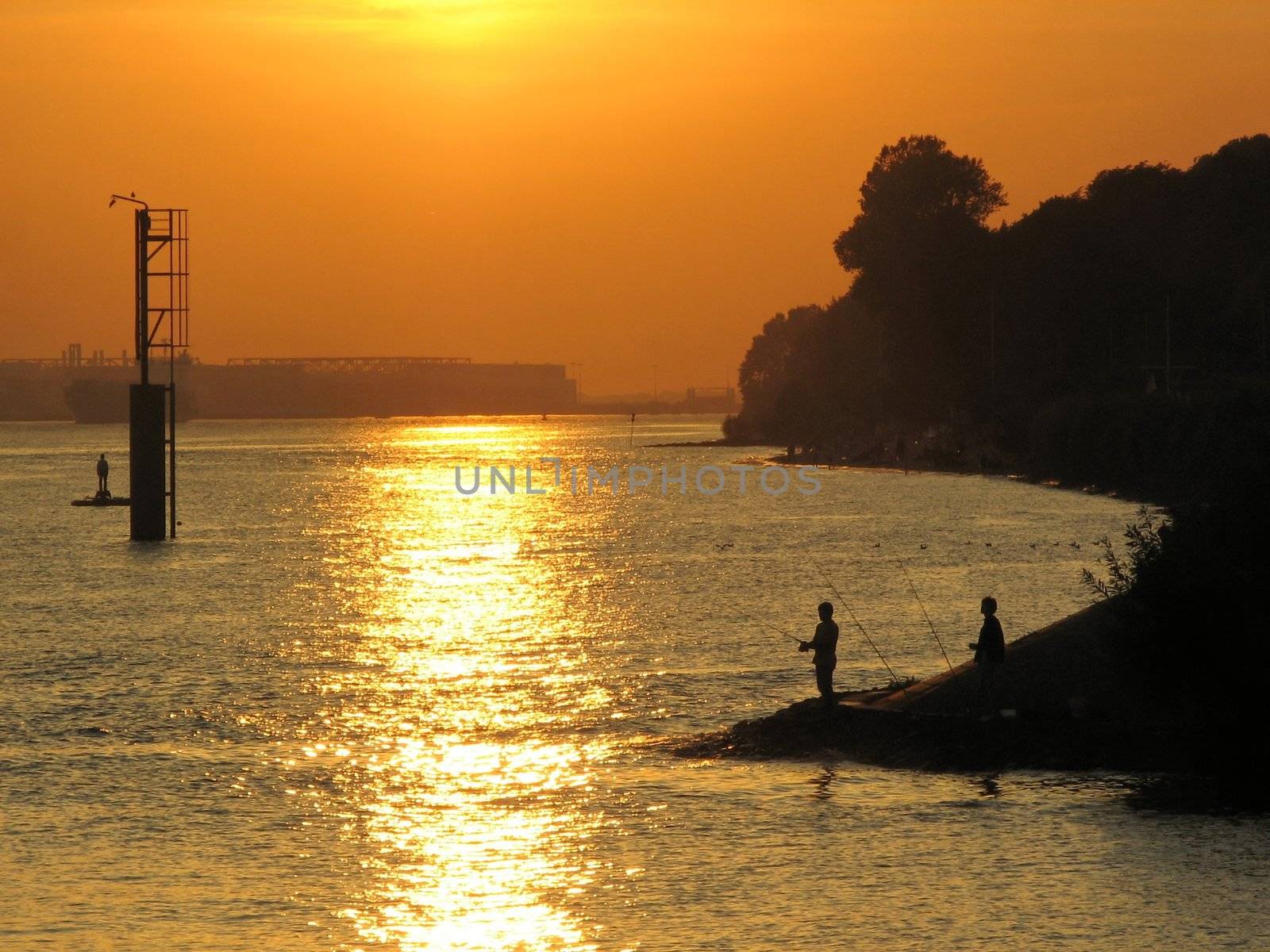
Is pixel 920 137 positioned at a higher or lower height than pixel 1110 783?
higher

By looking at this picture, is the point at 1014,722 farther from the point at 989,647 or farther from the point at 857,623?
the point at 857,623

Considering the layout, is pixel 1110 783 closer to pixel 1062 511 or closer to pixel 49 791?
pixel 49 791

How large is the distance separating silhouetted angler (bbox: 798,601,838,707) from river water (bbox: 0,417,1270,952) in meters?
1.69

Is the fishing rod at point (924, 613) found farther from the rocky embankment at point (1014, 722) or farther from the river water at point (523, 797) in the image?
the rocky embankment at point (1014, 722)

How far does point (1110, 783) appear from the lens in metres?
23.8

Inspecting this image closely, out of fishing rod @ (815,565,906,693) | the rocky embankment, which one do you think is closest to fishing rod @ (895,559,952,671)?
fishing rod @ (815,565,906,693)

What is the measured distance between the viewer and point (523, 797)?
25.0 metres

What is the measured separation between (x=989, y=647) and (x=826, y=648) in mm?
2394

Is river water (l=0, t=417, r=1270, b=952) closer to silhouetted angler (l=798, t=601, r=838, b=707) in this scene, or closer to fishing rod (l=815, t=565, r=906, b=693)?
fishing rod (l=815, t=565, r=906, b=693)

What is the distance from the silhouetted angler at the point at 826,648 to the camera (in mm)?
25812

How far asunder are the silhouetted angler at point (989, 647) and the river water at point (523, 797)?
1956mm

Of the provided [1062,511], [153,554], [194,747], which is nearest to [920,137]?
[1062,511]

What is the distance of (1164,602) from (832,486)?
10995cm

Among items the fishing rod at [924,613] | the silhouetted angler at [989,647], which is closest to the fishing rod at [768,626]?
the fishing rod at [924,613]
